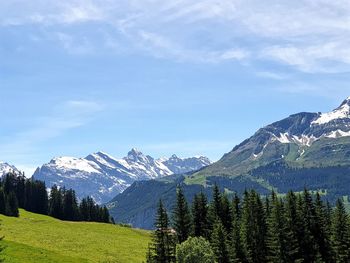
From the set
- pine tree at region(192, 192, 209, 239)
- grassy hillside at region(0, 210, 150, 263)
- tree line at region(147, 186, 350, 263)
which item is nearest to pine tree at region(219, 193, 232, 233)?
tree line at region(147, 186, 350, 263)

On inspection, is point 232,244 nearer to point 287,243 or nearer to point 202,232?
point 287,243

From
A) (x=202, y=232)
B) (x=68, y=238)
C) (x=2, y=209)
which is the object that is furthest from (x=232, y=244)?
(x=2, y=209)

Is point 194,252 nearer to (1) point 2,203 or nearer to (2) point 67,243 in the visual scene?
(2) point 67,243

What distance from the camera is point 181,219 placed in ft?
304

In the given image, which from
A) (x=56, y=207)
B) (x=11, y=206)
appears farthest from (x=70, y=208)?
(x=11, y=206)

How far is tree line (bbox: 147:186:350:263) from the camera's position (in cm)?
7938

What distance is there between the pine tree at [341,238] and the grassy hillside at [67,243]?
117 ft

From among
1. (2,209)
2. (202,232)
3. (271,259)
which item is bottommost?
(271,259)

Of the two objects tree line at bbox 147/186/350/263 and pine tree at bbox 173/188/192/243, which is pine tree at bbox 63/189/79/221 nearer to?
tree line at bbox 147/186/350/263

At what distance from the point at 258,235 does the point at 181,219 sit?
14365 mm

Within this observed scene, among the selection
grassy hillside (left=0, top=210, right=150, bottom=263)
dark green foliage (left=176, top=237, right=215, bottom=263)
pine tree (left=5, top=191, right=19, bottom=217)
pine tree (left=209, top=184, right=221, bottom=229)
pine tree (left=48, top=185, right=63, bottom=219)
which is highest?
pine tree (left=48, top=185, right=63, bottom=219)

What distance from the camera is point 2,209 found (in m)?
158

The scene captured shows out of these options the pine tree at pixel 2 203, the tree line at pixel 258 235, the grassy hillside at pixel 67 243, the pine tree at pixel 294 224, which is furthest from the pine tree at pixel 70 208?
the pine tree at pixel 294 224

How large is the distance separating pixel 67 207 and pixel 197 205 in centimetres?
10673
